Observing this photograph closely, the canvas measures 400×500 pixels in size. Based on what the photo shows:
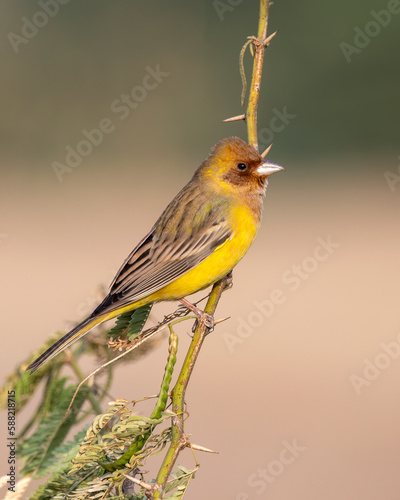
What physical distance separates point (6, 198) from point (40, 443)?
13.7 metres

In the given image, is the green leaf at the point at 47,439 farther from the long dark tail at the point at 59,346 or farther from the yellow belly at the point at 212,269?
the yellow belly at the point at 212,269

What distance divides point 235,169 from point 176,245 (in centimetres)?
61

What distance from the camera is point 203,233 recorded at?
4.29 metres

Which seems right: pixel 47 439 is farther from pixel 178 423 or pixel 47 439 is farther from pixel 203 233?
pixel 203 233

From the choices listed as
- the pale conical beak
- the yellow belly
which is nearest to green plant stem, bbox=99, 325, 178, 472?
the yellow belly

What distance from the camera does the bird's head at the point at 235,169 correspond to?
4.36 meters

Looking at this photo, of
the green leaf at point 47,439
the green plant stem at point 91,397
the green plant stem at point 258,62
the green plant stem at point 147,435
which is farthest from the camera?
the green plant stem at point 258,62

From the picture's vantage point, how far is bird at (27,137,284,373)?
13.5 ft

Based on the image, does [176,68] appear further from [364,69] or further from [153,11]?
[364,69]

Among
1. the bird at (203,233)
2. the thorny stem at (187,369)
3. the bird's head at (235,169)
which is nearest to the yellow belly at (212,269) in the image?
the bird at (203,233)

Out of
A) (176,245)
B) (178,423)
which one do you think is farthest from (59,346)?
(176,245)

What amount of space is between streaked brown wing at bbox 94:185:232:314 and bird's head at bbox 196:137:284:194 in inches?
6.6

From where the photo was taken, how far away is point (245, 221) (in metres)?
4.41

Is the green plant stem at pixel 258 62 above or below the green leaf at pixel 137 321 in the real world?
above
